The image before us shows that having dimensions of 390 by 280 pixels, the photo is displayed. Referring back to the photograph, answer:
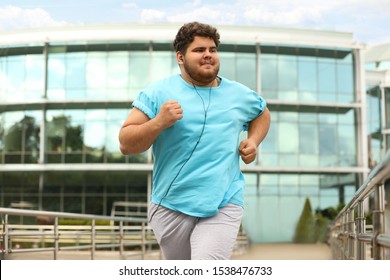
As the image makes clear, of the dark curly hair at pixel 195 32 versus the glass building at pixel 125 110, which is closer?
the dark curly hair at pixel 195 32

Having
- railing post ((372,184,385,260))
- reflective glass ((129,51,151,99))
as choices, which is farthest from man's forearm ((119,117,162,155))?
reflective glass ((129,51,151,99))

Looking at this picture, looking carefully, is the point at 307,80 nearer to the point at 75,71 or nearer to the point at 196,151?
the point at 75,71

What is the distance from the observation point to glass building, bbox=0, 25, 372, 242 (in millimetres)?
27062

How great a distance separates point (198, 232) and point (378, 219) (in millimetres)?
750

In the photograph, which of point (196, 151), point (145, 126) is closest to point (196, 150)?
point (196, 151)

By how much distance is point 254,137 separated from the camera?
3.17 metres

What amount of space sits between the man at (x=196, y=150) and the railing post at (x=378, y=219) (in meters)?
0.53

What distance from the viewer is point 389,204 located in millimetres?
2707

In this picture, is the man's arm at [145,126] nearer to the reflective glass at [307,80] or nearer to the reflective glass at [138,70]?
the reflective glass at [138,70]

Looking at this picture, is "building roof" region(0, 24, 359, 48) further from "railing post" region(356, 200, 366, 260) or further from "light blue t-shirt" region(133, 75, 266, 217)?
"light blue t-shirt" region(133, 75, 266, 217)

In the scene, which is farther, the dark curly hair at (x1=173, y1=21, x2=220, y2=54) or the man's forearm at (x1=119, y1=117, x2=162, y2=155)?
the dark curly hair at (x1=173, y1=21, x2=220, y2=54)

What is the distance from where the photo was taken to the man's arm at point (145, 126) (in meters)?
2.90

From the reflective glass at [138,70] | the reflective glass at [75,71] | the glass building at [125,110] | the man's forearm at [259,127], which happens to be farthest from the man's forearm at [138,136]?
the reflective glass at [75,71]
